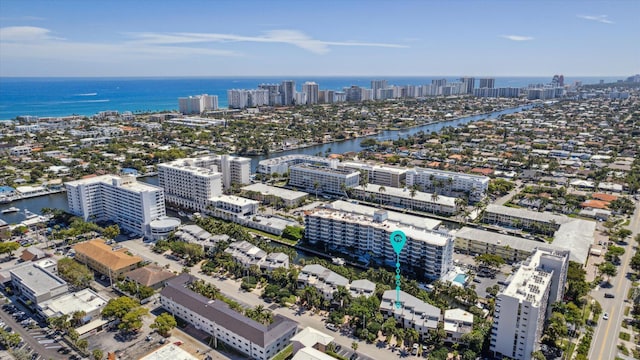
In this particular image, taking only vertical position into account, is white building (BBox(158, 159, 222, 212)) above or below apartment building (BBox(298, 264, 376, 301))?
above

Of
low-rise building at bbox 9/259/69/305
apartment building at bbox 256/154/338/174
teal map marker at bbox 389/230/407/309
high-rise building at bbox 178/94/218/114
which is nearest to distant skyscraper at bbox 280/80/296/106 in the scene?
high-rise building at bbox 178/94/218/114

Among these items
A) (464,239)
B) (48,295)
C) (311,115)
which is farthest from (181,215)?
(311,115)

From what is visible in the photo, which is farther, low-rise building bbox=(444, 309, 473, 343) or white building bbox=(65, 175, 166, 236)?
white building bbox=(65, 175, 166, 236)

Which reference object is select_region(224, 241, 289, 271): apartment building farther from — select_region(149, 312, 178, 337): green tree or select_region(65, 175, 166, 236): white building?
select_region(65, 175, 166, 236): white building

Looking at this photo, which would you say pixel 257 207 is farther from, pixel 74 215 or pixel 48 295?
pixel 48 295

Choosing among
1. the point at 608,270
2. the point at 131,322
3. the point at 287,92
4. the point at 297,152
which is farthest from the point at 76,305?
the point at 287,92

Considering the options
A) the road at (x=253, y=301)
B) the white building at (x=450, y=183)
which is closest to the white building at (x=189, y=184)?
the road at (x=253, y=301)

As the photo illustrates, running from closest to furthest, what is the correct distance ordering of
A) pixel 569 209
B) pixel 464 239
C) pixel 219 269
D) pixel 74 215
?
pixel 219 269 → pixel 464 239 → pixel 74 215 → pixel 569 209
